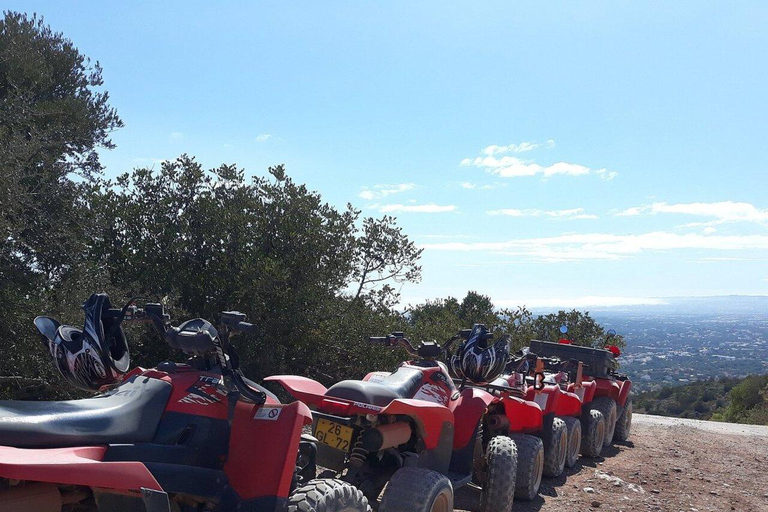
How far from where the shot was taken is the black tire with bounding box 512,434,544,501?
679 centimetres

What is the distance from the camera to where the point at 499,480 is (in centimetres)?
601

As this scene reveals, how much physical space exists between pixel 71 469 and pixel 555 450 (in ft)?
21.8

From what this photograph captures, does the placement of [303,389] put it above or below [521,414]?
above

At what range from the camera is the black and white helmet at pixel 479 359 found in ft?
21.0

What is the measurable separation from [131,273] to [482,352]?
6.21 m

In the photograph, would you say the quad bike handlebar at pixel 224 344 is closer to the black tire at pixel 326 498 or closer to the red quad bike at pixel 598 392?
the black tire at pixel 326 498

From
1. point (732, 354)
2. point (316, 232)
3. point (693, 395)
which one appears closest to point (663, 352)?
point (732, 354)

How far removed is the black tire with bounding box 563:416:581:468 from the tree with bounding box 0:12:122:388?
21.8ft

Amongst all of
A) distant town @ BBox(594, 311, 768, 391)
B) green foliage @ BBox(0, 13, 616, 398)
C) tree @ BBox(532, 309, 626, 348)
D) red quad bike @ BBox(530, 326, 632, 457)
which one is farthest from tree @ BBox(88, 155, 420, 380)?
distant town @ BBox(594, 311, 768, 391)

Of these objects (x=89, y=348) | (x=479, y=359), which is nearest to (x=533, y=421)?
(x=479, y=359)

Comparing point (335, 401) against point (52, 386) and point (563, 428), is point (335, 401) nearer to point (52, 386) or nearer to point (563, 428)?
point (563, 428)

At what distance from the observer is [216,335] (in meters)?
3.59

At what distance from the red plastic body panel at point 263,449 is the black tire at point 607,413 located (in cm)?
852

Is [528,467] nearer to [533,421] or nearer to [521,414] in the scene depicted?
[521,414]
